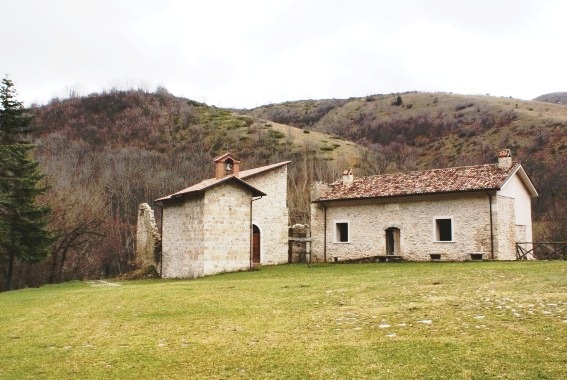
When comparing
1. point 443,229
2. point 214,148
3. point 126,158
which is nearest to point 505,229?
point 443,229

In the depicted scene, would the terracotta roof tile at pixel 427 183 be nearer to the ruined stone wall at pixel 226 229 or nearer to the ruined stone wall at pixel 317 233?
the ruined stone wall at pixel 317 233

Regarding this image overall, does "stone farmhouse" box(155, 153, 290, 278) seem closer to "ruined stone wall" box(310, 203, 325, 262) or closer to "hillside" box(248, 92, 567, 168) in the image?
"ruined stone wall" box(310, 203, 325, 262)

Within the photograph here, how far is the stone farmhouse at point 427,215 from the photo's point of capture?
90.7 ft

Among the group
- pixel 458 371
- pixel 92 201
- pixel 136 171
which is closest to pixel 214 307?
pixel 458 371

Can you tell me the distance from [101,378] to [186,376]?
1.26m

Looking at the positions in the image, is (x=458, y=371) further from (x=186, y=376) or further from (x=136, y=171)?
(x=136, y=171)

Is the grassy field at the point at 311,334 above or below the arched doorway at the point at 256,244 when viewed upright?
below

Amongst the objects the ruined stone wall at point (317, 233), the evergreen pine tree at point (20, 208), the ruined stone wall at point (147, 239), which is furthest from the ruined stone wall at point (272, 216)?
the evergreen pine tree at point (20, 208)

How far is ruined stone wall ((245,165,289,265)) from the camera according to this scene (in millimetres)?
32969

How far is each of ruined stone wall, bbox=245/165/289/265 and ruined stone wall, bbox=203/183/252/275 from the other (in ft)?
11.9

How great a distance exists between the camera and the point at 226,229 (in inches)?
1106

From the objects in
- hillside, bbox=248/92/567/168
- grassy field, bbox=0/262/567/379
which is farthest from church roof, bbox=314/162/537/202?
hillside, bbox=248/92/567/168

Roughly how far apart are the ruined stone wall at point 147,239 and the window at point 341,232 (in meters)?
11.0

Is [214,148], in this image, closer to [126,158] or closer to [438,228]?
[126,158]
